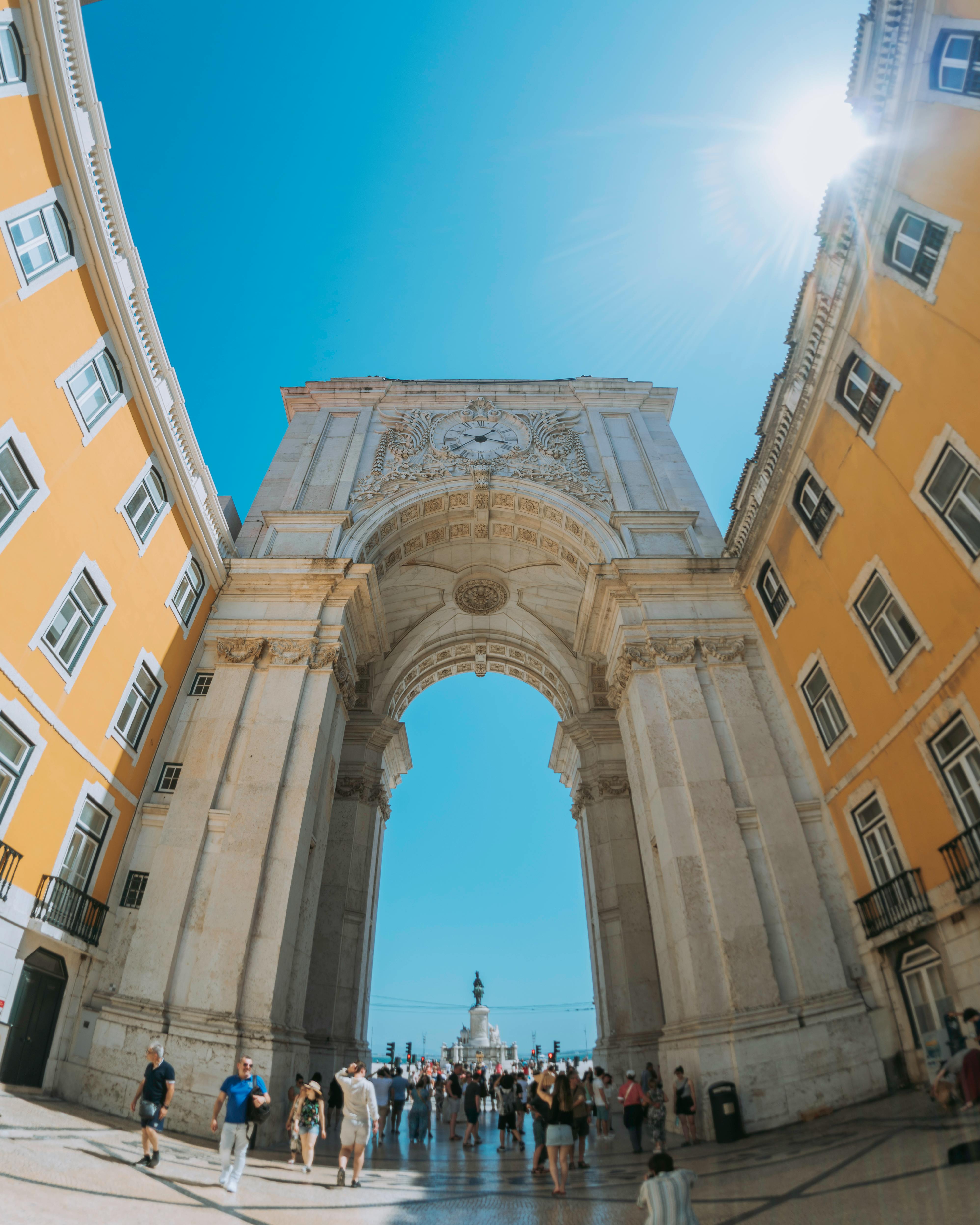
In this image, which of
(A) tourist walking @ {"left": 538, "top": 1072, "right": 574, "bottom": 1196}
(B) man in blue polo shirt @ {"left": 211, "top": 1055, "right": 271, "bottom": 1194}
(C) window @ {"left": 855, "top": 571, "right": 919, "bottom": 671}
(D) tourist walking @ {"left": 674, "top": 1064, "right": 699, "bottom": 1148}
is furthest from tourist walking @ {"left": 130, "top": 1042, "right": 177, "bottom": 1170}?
(C) window @ {"left": 855, "top": 571, "right": 919, "bottom": 671}

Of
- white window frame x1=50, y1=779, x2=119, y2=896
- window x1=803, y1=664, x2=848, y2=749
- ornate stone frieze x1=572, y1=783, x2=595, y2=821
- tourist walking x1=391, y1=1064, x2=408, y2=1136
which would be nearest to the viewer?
white window frame x1=50, y1=779, x2=119, y2=896

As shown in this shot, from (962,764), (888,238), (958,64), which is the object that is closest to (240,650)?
(962,764)

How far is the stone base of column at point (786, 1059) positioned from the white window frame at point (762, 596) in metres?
9.49

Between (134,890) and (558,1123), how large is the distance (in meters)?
11.4

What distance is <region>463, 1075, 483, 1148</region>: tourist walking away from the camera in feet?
56.0

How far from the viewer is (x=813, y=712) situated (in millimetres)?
17859

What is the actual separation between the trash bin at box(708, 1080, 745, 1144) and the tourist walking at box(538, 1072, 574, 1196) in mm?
3497

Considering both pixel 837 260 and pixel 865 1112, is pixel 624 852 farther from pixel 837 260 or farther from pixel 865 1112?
pixel 837 260

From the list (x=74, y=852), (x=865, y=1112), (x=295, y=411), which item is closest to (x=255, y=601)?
(x=74, y=852)

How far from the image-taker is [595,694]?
98.3ft

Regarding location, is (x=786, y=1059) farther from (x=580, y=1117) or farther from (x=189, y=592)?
(x=189, y=592)

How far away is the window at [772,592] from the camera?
19422mm

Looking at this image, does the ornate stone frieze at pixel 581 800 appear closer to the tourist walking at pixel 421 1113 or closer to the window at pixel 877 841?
the tourist walking at pixel 421 1113

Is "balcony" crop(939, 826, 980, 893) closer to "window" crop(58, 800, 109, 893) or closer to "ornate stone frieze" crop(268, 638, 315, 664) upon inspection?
"ornate stone frieze" crop(268, 638, 315, 664)
